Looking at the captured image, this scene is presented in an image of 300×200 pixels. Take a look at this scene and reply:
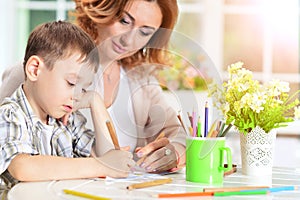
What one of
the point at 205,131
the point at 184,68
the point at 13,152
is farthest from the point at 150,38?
the point at 13,152

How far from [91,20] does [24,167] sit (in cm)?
83

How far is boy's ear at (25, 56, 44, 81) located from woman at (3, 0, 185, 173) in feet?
0.56

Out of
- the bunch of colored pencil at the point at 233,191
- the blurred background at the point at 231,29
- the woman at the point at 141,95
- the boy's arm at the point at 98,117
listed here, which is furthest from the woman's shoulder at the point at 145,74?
the blurred background at the point at 231,29

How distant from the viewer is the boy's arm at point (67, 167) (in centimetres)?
143

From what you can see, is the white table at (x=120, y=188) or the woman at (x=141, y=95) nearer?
the white table at (x=120, y=188)

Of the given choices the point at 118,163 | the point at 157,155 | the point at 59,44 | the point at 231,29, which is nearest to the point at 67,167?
the point at 118,163

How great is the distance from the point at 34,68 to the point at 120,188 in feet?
1.45

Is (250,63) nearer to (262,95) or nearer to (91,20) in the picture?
(91,20)

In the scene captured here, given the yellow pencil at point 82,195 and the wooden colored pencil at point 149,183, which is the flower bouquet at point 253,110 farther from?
the yellow pencil at point 82,195

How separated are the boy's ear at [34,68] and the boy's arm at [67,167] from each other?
239 millimetres

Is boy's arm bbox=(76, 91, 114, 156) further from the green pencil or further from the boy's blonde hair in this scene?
the green pencil

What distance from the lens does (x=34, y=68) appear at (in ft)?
5.22

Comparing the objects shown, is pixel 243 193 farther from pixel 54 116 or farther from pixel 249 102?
pixel 54 116

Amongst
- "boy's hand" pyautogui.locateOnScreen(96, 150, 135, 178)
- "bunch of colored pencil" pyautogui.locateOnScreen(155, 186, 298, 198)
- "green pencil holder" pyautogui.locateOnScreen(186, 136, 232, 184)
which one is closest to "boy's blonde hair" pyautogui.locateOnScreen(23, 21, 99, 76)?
"boy's hand" pyautogui.locateOnScreen(96, 150, 135, 178)
